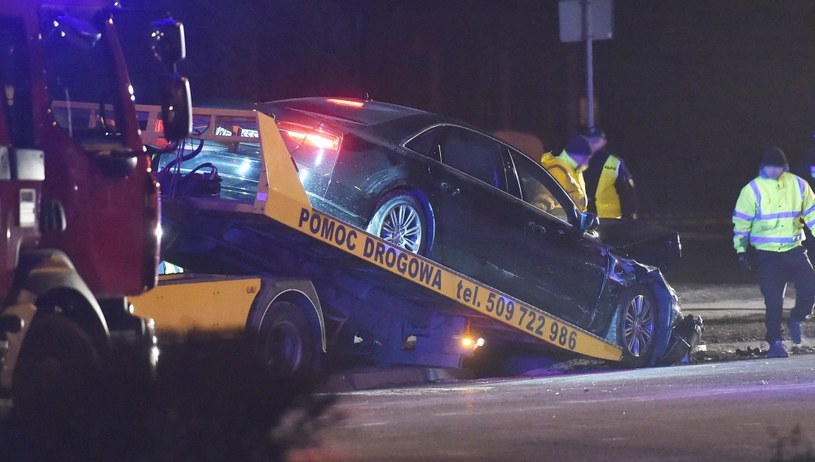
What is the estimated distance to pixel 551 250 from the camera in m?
11.5

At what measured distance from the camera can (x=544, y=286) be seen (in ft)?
37.9

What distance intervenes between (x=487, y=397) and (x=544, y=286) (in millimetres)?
Result: 2164

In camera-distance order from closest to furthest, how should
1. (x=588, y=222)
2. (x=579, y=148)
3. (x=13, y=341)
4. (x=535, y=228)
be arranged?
(x=13, y=341)
(x=535, y=228)
(x=588, y=222)
(x=579, y=148)

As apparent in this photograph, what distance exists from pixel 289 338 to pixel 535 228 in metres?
2.25

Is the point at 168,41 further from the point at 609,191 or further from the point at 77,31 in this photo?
the point at 609,191

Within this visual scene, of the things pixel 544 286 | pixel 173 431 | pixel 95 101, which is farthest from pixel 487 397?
pixel 173 431

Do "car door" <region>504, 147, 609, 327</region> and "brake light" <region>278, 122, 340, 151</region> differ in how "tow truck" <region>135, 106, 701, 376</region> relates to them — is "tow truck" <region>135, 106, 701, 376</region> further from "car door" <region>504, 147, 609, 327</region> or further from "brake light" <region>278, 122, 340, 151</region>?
"brake light" <region>278, 122, 340, 151</region>

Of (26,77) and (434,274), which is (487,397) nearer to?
(434,274)

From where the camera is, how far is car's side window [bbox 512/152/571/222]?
37.4ft

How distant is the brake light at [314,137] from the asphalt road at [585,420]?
1631 mm

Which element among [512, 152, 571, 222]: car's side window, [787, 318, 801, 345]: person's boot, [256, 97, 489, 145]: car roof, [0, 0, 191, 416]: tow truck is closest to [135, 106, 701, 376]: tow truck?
[256, 97, 489, 145]: car roof

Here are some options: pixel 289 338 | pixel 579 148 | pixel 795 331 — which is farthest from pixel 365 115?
pixel 795 331

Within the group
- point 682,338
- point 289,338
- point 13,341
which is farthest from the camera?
point 682,338

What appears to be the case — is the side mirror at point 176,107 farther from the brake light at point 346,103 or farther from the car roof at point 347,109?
the brake light at point 346,103
